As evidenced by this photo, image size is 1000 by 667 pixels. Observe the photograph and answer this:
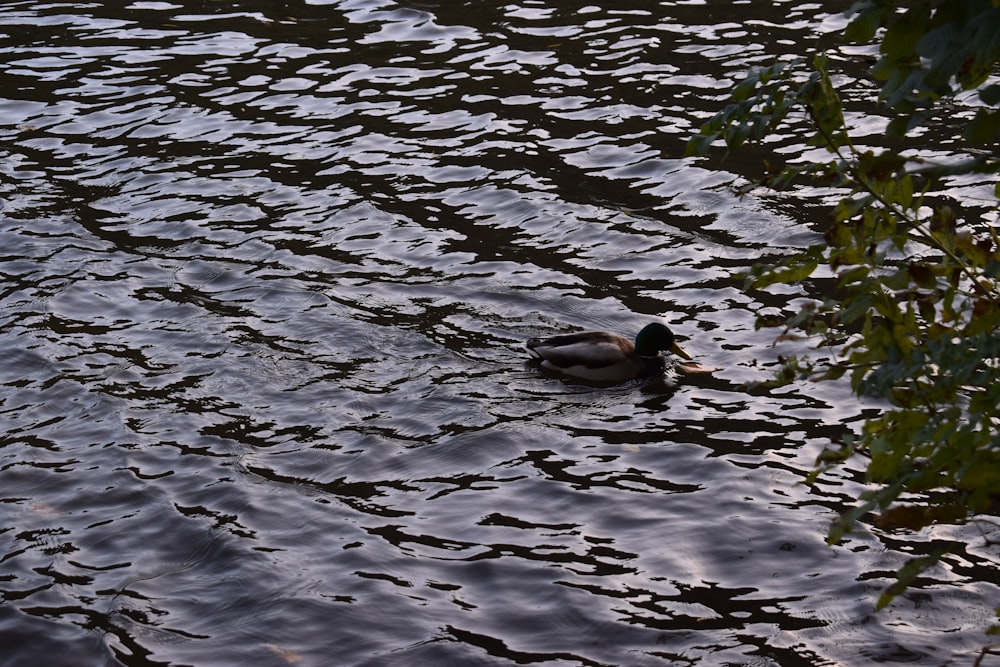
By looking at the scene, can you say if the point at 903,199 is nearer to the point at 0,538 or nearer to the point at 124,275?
the point at 0,538

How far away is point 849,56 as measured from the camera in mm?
13883

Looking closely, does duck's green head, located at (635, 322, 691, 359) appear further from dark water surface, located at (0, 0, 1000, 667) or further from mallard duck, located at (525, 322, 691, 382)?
dark water surface, located at (0, 0, 1000, 667)

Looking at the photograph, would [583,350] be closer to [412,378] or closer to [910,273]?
[412,378]

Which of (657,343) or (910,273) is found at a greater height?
(910,273)

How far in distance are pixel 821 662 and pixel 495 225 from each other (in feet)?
19.6

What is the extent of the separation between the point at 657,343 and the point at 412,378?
168 cm

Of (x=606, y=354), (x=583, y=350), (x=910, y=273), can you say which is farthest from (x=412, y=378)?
(x=910, y=273)

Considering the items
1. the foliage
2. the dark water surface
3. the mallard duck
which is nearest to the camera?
the foliage

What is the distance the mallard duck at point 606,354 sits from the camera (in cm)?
884

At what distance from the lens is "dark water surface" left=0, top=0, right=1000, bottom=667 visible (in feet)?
20.4

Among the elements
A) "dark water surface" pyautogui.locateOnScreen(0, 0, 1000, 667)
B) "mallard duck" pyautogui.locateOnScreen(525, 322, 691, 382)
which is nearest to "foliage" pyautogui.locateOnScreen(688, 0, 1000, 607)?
"dark water surface" pyautogui.locateOnScreen(0, 0, 1000, 667)

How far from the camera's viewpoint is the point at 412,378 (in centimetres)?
875

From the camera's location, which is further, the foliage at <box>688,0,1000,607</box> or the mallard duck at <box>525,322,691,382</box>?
the mallard duck at <box>525,322,691,382</box>

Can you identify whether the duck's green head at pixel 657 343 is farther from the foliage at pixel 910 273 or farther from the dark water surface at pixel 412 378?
the foliage at pixel 910 273
